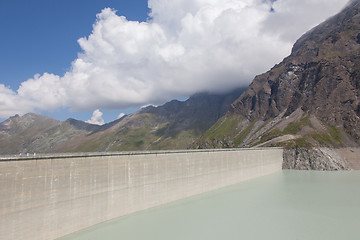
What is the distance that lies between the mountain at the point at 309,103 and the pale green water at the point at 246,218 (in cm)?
4986

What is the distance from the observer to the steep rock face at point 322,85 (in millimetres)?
104688

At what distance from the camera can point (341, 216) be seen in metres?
31.9

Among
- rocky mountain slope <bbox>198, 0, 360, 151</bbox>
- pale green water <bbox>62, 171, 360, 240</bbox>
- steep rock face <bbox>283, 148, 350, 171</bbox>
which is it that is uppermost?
rocky mountain slope <bbox>198, 0, 360, 151</bbox>

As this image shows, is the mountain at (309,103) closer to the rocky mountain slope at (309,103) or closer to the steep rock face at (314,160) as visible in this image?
the rocky mountain slope at (309,103)

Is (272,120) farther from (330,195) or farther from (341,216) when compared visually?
(341,216)

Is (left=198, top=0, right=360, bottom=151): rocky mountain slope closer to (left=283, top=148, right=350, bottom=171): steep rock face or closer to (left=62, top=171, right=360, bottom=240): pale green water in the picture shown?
(left=283, top=148, right=350, bottom=171): steep rock face

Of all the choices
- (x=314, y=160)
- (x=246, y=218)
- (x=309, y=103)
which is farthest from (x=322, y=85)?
(x=246, y=218)

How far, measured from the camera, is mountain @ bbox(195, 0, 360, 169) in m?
96.8

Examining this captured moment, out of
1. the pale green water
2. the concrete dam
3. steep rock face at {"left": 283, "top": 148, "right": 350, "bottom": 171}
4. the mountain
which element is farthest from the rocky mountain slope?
the concrete dam

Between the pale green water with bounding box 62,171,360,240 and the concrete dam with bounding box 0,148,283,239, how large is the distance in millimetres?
1688

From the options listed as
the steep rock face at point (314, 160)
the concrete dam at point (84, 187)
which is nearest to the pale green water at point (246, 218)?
the concrete dam at point (84, 187)

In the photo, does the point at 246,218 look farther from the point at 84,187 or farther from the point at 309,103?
the point at 309,103

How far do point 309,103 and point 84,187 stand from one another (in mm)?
111289

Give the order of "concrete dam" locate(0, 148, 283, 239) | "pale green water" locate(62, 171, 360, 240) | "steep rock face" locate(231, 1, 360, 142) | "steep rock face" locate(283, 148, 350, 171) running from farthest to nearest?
"steep rock face" locate(231, 1, 360, 142) < "steep rock face" locate(283, 148, 350, 171) < "pale green water" locate(62, 171, 360, 240) < "concrete dam" locate(0, 148, 283, 239)
